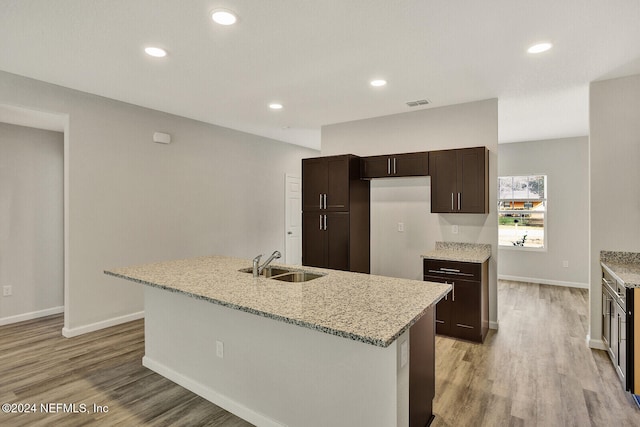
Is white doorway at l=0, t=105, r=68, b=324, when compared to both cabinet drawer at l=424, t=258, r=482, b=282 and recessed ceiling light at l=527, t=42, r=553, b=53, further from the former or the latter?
recessed ceiling light at l=527, t=42, r=553, b=53

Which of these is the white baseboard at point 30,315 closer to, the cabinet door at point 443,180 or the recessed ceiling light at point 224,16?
the recessed ceiling light at point 224,16

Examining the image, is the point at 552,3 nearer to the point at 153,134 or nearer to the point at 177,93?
the point at 177,93

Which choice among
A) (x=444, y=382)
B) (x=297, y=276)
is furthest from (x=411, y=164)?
(x=444, y=382)

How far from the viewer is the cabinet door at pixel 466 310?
11.8ft

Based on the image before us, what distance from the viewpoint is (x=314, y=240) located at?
185 inches

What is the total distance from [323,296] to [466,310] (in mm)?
2294

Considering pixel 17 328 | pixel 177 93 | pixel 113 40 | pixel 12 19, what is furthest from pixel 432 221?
pixel 17 328

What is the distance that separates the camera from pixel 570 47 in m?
2.65

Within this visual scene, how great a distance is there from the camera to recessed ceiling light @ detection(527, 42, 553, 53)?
259 cm

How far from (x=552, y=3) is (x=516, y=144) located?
16.6 ft

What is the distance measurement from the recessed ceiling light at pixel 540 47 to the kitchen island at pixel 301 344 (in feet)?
6.44

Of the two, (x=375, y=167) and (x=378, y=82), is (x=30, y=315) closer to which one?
(x=375, y=167)

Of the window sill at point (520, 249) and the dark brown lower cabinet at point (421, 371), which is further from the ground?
the window sill at point (520, 249)

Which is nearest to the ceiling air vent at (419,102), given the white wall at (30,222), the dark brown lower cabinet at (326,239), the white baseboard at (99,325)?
the dark brown lower cabinet at (326,239)
